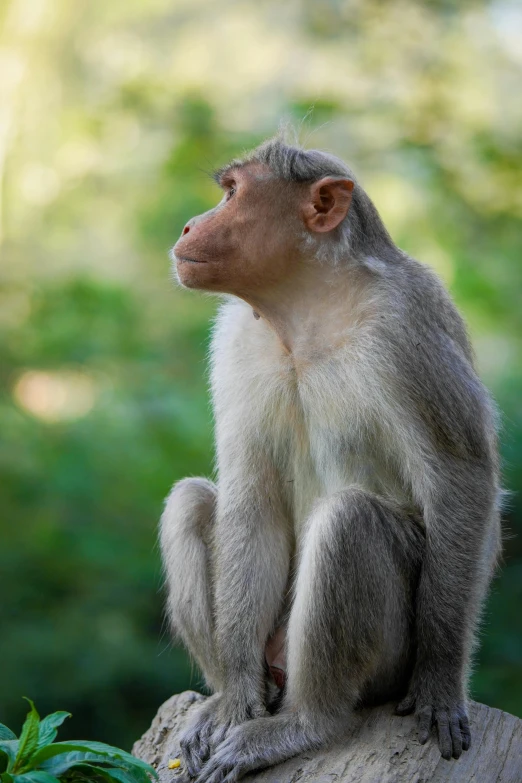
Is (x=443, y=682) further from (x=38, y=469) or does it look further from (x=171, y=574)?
(x=38, y=469)

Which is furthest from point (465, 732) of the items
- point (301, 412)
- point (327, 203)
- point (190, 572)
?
point (327, 203)

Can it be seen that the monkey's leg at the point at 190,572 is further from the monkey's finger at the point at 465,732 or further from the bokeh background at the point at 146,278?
the bokeh background at the point at 146,278

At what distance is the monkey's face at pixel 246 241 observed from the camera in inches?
204

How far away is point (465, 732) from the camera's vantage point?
492 cm

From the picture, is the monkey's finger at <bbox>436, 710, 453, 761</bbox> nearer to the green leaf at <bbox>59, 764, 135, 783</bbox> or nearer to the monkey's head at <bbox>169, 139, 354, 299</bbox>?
the green leaf at <bbox>59, 764, 135, 783</bbox>

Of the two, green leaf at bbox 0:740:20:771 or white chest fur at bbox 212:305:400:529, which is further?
white chest fur at bbox 212:305:400:529

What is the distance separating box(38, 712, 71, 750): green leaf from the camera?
4.54 meters

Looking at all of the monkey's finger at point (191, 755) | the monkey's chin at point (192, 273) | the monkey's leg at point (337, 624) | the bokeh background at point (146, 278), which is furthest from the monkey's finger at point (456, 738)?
the bokeh background at point (146, 278)

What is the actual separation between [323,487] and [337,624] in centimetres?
81

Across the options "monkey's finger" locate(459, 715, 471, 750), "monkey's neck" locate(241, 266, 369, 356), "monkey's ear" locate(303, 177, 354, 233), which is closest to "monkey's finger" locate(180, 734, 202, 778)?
"monkey's finger" locate(459, 715, 471, 750)

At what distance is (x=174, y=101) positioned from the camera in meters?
12.0

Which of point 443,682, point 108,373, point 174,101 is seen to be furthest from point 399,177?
point 443,682

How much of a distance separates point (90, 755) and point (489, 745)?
1965 millimetres

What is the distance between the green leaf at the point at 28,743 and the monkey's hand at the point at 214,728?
972mm
